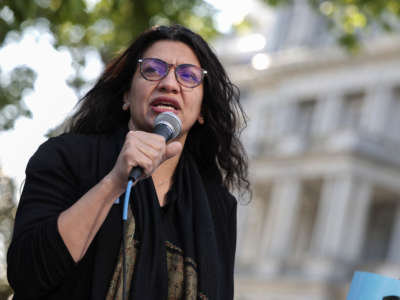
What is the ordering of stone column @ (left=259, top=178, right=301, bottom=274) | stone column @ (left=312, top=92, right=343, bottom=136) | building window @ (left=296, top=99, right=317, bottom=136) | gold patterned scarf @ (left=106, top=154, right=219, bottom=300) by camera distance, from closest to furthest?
gold patterned scarf @ (left=106, top=154, right=219, bottom=300), stone column @ (left=259, top=178, right=301, bottom=274), stone column @ (left=312, top=92, right=343, bottom=136), building window @ (left=296, top=99, right=317, bottom=136)

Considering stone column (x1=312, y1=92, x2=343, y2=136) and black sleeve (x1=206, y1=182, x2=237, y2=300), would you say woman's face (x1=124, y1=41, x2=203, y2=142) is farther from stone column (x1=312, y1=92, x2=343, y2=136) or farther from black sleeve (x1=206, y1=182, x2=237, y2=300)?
stone column (x1=312, y1=92, x2=343, y2=136)

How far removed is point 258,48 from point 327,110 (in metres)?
8.98

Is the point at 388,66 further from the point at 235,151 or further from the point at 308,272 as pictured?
the point at 235,151

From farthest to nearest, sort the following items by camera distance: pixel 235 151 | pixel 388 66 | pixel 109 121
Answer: pixel 388 66 → pixel 235 151 → pixel 109 121

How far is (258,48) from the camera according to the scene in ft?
185

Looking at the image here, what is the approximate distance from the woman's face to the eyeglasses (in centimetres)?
1

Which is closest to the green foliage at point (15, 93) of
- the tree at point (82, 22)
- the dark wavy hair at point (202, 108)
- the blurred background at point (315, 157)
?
the tree at point (82, 22)

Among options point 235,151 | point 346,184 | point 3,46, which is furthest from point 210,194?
point 346,184

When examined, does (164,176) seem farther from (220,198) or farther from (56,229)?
(56,229)

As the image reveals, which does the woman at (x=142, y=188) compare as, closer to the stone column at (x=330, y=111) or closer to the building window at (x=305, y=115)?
the stone column at (x=330, y=111)

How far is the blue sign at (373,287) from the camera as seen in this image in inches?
112

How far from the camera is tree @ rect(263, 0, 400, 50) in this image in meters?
11.8

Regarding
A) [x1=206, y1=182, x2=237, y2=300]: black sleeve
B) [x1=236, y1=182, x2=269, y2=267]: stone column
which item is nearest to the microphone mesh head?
[x1=206, y1=182, x2=237, y2=300]: black sleeve

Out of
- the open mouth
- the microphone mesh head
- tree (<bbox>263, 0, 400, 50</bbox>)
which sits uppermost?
tree (<bbox>263, 0, 400, 50</bbox>)
